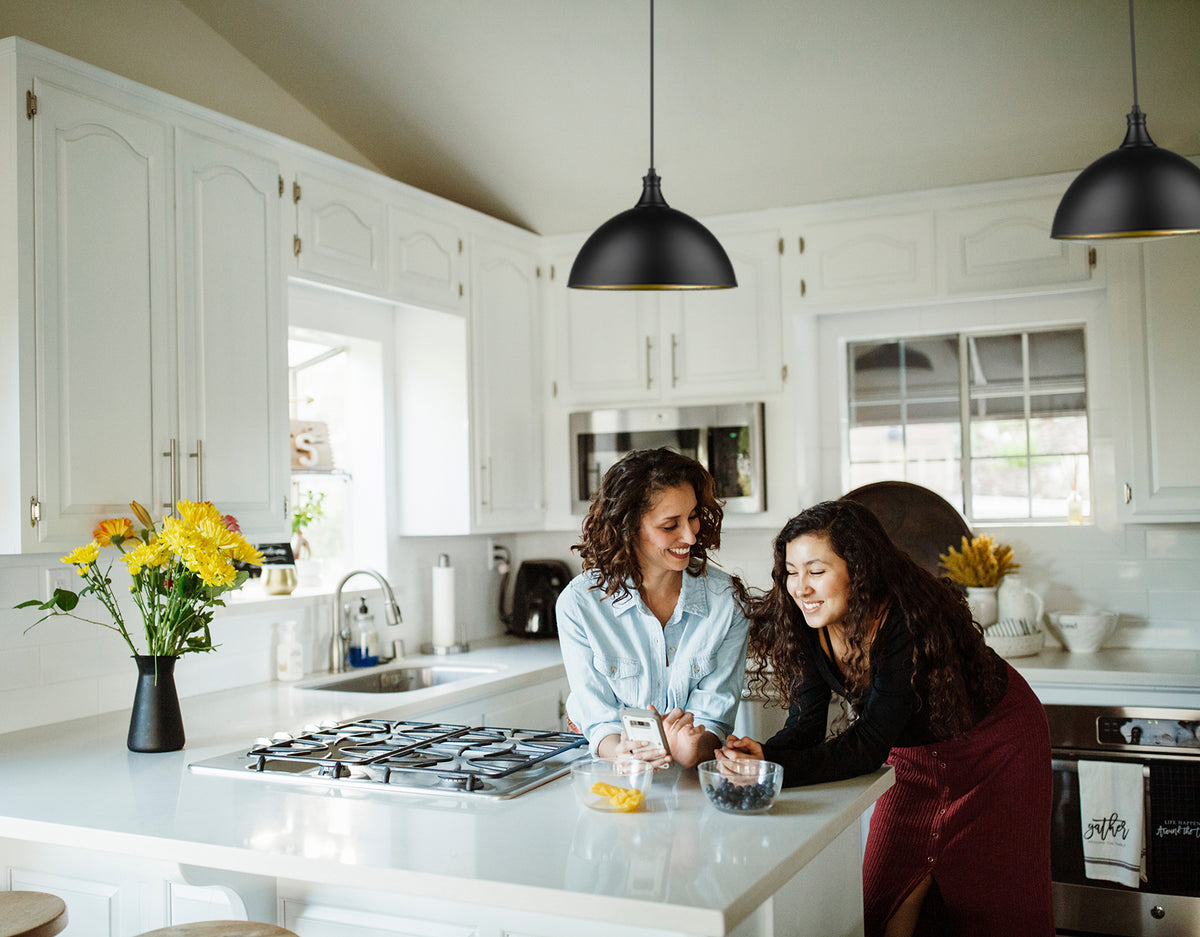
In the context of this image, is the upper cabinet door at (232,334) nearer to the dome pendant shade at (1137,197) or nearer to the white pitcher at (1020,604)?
the dome pendant shade at (1137,197)

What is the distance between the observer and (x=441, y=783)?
1.90 m

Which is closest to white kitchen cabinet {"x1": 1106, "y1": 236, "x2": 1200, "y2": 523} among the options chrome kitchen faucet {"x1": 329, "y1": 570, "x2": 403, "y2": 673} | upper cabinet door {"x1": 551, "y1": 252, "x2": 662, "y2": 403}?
upper cabinet door {"x1": 551, "y1": 252, "x2": 662, "y2": 403}

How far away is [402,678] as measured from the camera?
378cm

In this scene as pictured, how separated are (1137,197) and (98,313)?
7.28 feet

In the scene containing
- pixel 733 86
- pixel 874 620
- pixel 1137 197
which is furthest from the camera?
pixel 733 86

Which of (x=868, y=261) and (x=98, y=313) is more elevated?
→ (x=868, y=261)

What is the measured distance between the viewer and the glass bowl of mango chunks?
1750 mm

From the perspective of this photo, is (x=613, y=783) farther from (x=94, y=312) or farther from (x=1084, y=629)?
(x=1084, y=629)

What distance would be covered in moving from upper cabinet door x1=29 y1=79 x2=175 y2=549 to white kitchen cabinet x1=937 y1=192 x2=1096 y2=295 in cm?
241

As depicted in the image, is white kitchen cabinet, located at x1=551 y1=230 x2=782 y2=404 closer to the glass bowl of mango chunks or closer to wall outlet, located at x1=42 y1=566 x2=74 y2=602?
wall outlet, located at x1=42 y1=566 x2=74 y2=602

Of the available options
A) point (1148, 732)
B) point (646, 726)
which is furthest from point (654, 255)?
point (1148, 732)

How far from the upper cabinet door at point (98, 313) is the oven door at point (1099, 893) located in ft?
8.43

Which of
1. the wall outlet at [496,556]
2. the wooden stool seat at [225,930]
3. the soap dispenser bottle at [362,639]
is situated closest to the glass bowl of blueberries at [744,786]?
the wooden stool seat at [225,930]

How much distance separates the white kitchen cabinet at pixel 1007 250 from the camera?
359 centimetres
